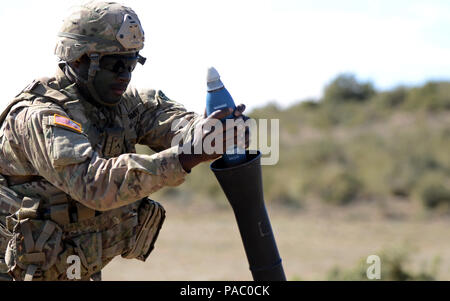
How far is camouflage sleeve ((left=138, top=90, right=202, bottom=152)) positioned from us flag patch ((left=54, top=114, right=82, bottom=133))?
826 mm

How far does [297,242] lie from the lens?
676 inches

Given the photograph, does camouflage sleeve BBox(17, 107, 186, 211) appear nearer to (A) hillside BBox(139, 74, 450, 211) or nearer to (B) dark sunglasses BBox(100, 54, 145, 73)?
(B) dark sunglasses BBox(100, 54, 145, 73)

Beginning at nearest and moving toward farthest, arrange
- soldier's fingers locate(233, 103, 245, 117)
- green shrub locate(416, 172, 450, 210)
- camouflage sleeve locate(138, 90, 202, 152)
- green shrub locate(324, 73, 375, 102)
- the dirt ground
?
soldier's fingers locate(233, 103, 245, 117), camouflage sleeve locate(138, 90, 202, 152), the dirt ground, green shrub locate(416, 172, 450, 210), green shrub locate(324, 73, 375, 102)

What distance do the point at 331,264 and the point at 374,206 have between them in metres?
5.97

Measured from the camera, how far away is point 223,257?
1596cm

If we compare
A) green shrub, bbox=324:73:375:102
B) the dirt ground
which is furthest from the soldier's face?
green shrub, bbox=324:73:375:102

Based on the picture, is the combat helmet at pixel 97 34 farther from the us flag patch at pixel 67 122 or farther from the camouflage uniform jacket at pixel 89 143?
the us flag patch at pixel 67 122

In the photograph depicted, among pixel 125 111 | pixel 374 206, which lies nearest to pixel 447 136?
pixel 374 206

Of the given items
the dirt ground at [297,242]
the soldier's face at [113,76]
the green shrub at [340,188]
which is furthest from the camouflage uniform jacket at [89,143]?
the green shrub at [340,188]

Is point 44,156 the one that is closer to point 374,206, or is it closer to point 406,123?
point 374,206

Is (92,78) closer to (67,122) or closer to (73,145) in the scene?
(67,122)

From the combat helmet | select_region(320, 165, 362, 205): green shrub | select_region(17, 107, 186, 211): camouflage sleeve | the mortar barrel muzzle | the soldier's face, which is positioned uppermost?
the combat helmet

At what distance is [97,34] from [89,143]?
0.72 meters

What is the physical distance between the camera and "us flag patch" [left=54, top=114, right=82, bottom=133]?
417 cm
